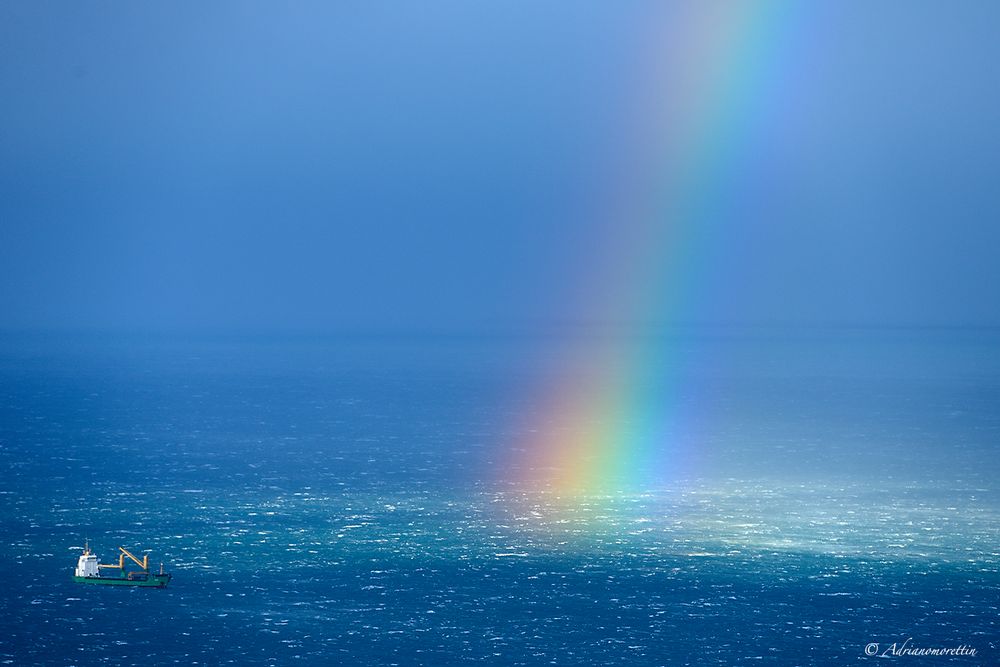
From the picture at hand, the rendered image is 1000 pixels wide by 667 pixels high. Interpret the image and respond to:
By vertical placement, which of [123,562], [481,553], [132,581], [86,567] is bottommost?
[132,581]

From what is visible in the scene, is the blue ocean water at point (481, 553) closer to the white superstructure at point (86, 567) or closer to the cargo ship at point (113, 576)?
the cargo ship at point (113, 576)

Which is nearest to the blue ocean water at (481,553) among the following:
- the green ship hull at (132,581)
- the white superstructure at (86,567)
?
the green ship hull at (132,581)

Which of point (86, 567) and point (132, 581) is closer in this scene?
point (132, 581)

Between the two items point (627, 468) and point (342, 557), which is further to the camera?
point (627, 468)

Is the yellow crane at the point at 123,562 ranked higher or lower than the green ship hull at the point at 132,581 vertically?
higher

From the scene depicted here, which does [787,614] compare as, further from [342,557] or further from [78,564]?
[78,564]

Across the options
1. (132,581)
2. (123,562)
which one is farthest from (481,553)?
(123,562)

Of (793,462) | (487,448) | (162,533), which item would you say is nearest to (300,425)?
(487,448)

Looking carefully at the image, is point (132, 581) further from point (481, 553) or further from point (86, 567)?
point (481, 553)
